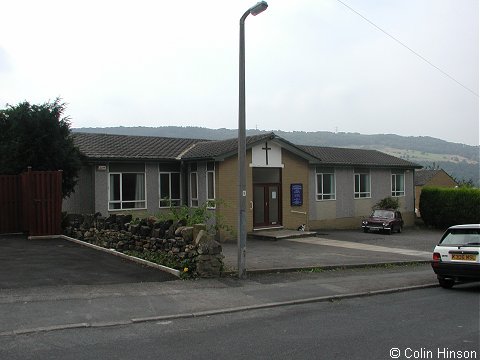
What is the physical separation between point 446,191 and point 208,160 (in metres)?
19.9

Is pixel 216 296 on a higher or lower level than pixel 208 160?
lower

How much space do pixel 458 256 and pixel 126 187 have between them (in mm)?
16783

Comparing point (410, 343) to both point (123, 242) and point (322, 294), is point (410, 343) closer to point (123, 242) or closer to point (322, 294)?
point (322, 294)

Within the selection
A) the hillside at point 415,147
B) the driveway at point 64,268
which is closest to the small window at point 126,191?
the driveway at point 64,268

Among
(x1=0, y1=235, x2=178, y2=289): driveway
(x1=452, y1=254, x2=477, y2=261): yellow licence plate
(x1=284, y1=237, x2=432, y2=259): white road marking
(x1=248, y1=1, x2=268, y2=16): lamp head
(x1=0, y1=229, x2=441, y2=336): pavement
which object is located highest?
(x1=248, y1=1, x2=268, y2=16): lamp head

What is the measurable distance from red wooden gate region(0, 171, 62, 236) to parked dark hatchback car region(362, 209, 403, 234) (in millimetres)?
18858

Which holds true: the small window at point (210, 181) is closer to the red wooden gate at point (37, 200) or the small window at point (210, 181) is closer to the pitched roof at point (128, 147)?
the pitched roof at point (128, 147)

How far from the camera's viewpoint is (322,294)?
35.0ft

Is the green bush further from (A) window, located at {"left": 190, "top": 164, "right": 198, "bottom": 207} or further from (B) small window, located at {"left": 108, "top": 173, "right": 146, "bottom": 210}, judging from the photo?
(B) small window, located at {"left": 108, "top": 173, "right": 146, "bottom": 210}

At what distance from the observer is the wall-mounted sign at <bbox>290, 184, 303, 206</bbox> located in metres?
26.0

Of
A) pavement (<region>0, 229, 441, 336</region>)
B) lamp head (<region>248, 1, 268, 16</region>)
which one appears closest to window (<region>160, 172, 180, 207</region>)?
pavement (<region>0, 229, 441, 336</region>)

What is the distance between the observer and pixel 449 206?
34625mm

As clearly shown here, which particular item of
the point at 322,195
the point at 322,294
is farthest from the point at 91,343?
the point at 322,195

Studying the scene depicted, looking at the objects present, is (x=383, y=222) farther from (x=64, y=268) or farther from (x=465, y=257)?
(x=64, y=268)
